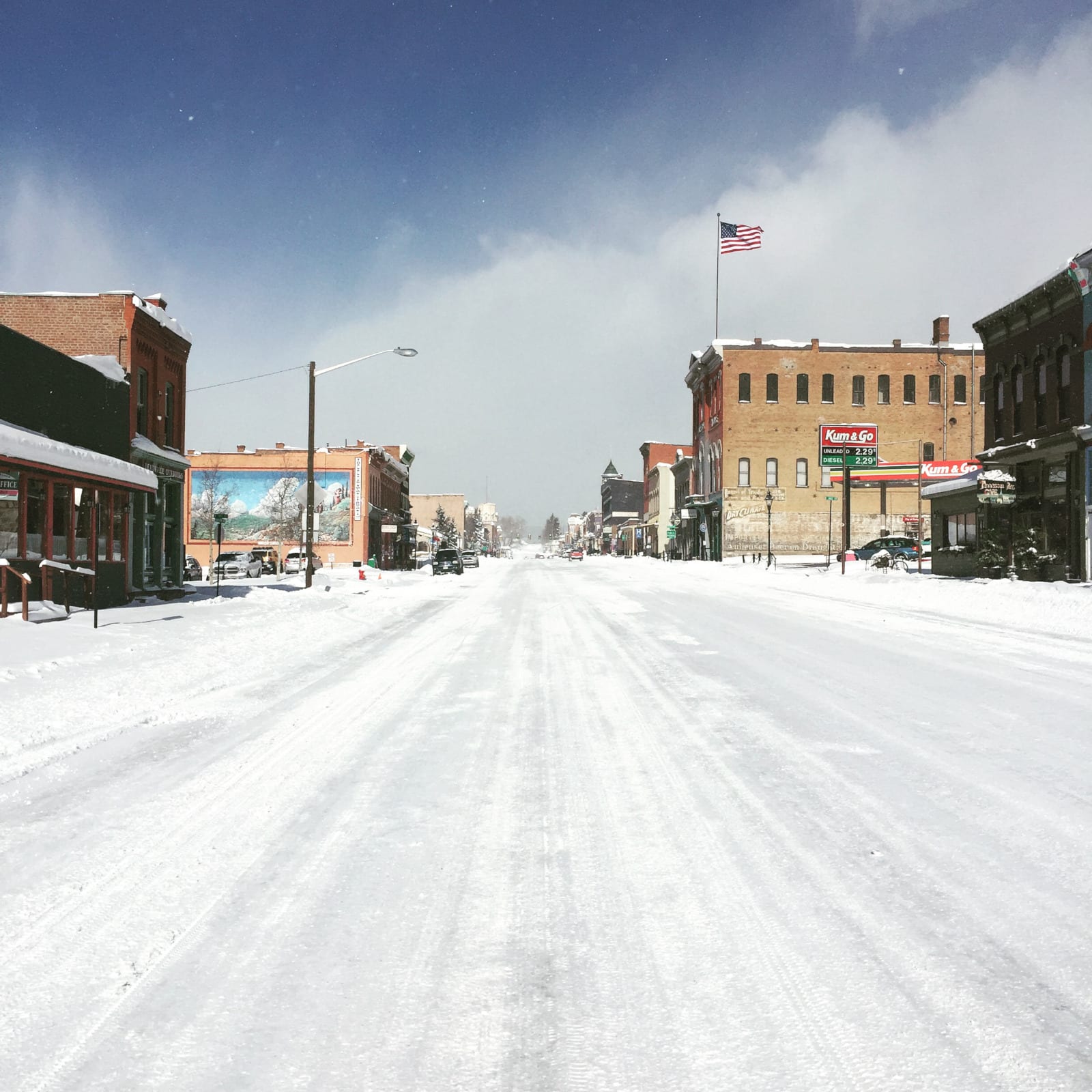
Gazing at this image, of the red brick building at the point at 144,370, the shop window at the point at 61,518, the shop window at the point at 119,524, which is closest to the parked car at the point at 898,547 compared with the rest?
the red brick building at the point at 144,370

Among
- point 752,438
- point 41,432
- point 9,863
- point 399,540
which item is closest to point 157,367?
point 41,432

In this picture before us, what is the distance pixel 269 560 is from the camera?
2397 inches

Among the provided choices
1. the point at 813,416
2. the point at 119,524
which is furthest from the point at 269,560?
the point at 813,416

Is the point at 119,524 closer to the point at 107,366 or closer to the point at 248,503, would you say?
the point at 107,366

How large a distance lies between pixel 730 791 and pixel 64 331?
2358 centimetres

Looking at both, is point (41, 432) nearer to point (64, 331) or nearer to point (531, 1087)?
point (64, 331)

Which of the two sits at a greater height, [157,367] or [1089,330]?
[1089,330]

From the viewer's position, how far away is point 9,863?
12.5 feet

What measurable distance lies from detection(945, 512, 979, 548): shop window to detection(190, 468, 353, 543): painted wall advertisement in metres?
50.6

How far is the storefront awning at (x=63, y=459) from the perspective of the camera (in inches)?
571

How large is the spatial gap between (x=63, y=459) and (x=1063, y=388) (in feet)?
94.3

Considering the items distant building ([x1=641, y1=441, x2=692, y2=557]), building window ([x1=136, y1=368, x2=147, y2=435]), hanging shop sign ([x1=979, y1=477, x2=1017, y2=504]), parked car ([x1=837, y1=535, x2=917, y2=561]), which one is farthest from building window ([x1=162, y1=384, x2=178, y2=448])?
distant building ([x1=641, y1=441, x2=692, y2=557])

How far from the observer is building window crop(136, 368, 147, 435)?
77.0ft

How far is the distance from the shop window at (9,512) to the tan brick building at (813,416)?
56524mm
